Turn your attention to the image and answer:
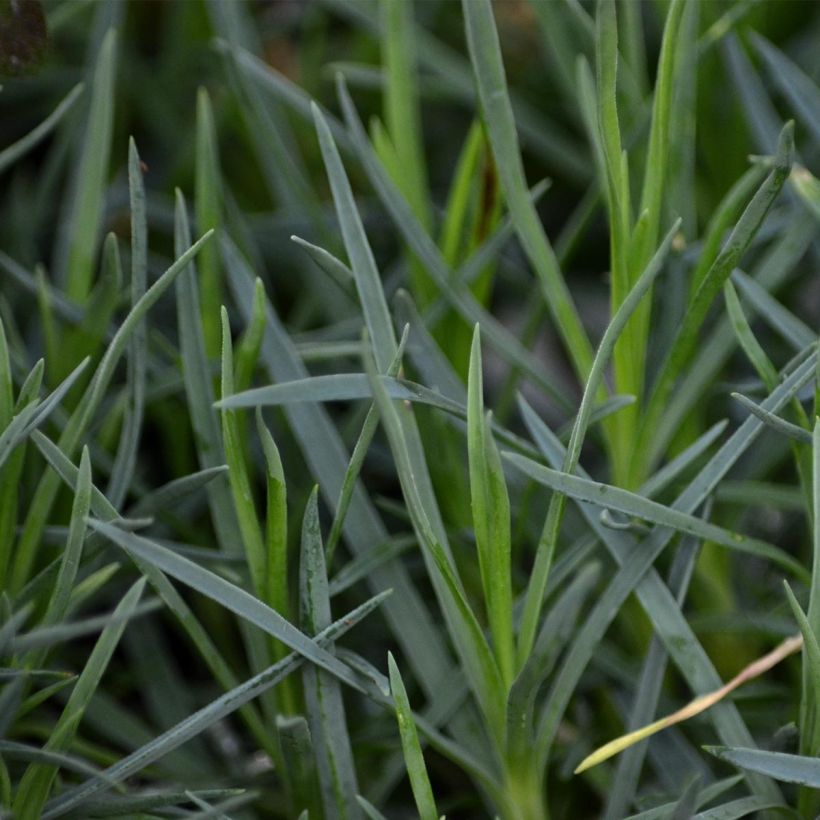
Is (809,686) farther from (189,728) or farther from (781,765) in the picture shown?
(189,728)

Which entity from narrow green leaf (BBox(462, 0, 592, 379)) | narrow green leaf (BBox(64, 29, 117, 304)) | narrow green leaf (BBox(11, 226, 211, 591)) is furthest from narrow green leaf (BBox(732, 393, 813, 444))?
narrow green leaf (BBox(64, 29, 117, 304))

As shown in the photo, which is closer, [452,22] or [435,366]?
[435,366]

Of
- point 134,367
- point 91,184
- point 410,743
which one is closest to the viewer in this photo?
point 410,743

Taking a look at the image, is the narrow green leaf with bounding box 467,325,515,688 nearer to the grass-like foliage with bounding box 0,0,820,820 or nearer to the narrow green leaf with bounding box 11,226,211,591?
the grass-like foliage with bounding box 0,0,820,820

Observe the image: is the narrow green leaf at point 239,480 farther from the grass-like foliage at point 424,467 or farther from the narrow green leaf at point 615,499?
Answer: the narrow green leaf at point 615,499

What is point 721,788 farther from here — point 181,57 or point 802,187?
point 181,57

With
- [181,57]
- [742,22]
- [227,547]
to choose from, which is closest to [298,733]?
[227,547]

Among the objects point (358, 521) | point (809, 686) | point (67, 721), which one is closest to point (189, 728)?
point (67, 721)

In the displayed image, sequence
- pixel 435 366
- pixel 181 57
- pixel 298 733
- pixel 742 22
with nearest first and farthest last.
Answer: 1. pixel 298 733
2. pixel 435 366
3. pixel 742 22
4. pixel 181 57
